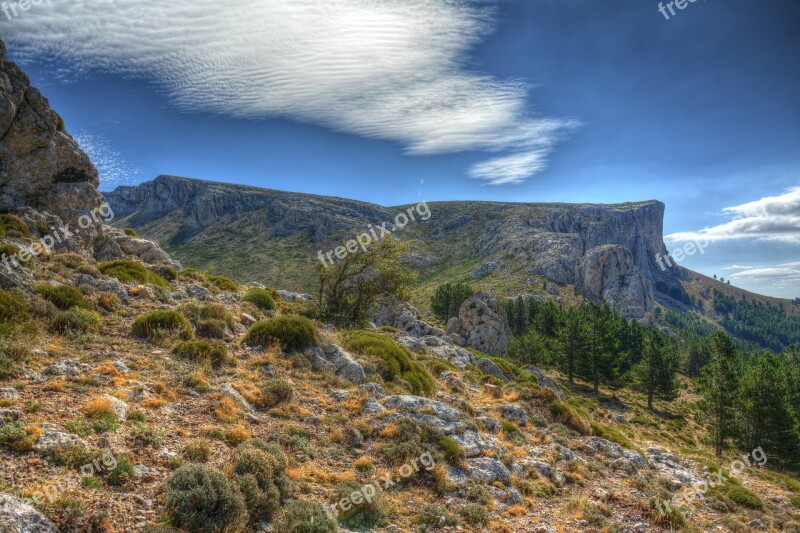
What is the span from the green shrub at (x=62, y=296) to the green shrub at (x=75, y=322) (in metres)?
0.54

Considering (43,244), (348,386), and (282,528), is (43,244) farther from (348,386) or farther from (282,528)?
(282,528)

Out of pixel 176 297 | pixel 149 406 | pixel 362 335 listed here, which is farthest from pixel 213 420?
pixel 176 297

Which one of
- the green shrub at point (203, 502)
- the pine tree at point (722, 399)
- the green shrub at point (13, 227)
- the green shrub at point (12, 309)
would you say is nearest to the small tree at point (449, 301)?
the pine tree at point (722, 399)

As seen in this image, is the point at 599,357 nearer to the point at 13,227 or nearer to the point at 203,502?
the point at 203,502

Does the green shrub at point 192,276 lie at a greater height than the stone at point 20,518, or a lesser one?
greater

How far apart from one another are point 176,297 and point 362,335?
12056 mm

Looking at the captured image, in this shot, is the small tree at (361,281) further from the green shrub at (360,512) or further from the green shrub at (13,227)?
the green shrub at (360,512)

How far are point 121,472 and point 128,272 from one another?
21.7 metres

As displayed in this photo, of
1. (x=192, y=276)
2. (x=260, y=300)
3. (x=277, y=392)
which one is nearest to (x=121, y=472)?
(x=277, y=392)

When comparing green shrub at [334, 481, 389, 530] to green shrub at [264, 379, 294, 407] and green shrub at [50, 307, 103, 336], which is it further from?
green shrub at [50, 307, 103, 336]

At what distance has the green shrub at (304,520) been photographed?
8.55m

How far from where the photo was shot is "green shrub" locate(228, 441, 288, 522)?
29.2 ft

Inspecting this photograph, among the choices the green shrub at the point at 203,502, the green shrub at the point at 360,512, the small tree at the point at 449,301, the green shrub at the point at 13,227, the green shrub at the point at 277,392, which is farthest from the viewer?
the small tree at the point at 449,301

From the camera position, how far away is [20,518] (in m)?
6.13
